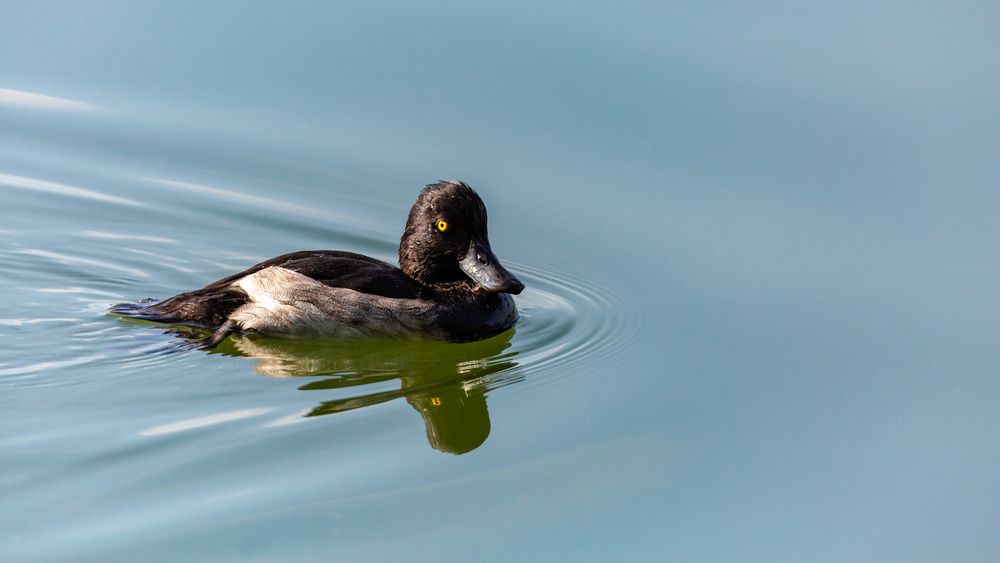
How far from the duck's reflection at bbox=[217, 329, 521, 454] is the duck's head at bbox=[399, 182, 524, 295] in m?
0.53

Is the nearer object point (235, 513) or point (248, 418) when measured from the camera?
point (235, 513)

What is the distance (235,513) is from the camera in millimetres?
5816

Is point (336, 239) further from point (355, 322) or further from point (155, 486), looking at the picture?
point (155, 486)

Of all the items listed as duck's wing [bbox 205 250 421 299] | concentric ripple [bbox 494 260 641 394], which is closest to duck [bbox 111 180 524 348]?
duck's wing [bbox 205 250 421 299]

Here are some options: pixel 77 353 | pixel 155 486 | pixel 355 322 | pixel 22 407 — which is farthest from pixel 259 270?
pixel 155 486

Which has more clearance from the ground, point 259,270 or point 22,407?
point 259,270

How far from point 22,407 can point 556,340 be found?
3.43m

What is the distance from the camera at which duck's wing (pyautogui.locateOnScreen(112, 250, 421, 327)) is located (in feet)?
27.5

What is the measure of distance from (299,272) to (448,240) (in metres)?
1.06

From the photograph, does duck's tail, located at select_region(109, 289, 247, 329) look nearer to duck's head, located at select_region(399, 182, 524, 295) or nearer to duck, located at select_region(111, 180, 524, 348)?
duck, located at select_region(111, 180, 524, 348)

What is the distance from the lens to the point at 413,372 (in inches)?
312

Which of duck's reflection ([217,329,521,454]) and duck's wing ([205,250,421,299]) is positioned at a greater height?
Answer: duck's wing ([205,250,421,299])

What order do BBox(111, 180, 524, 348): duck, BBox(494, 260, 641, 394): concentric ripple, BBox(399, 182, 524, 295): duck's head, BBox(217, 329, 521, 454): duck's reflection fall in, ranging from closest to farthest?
1. BBox(217, 329, 521, 454): duck's reflection
2. BBox(494, 260, 641, 394): concentric ripple
3. BBox(111, 180, 524, 348): duck
4. BBox(399, 182, 524, 295): duck's head

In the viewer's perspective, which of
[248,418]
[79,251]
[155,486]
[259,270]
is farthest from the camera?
[79,251]
